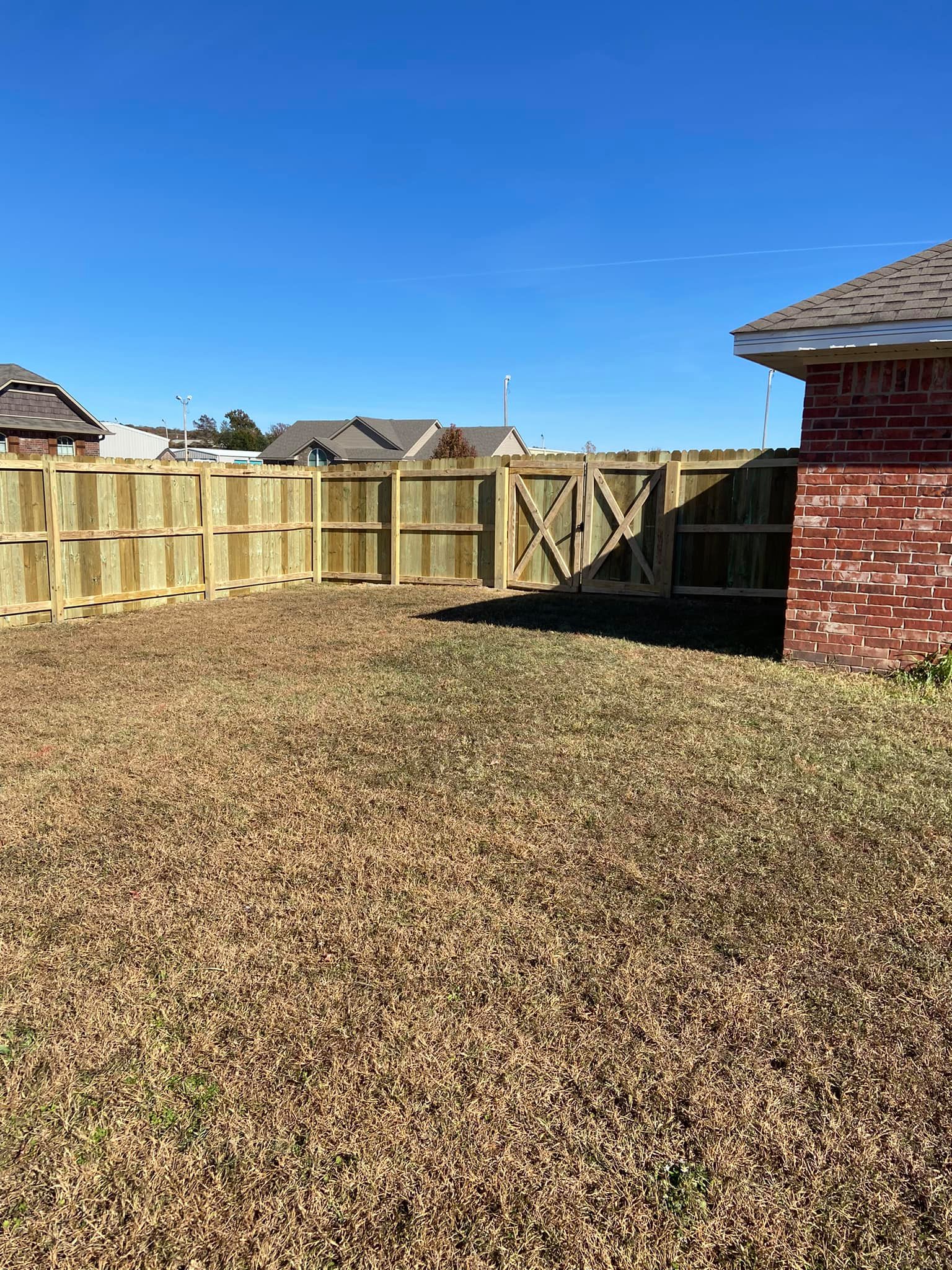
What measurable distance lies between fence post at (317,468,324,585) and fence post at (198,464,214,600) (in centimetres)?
226

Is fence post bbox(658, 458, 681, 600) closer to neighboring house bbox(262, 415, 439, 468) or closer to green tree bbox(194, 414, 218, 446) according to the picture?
neighboring house bbox(262, 415, 439, 468)

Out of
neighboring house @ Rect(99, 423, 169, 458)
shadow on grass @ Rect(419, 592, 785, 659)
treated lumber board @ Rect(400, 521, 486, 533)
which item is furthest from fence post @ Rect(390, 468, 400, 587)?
neighboring house @ Rect(99, 423, 169, 458)

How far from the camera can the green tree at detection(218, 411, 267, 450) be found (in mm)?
86250

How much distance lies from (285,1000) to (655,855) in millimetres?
1756

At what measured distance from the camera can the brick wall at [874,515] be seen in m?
6.39

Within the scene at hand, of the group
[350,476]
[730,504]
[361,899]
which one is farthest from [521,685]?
[350,476]

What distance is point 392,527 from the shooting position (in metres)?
13.0

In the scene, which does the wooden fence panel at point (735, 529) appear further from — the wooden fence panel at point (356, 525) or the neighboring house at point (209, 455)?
the neighboring house at point (209, 455)

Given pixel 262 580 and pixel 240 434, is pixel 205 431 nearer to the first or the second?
pixel 240 434

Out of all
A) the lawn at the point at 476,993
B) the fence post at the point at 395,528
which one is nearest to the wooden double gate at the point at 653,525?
the fence post at the point at 395,528

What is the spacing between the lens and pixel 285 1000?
259 centimetres

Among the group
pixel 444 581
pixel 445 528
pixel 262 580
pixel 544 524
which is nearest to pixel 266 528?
pixel 262 580

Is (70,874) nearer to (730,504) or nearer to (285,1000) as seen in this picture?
(285,1000)

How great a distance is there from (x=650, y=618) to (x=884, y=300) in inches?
168
